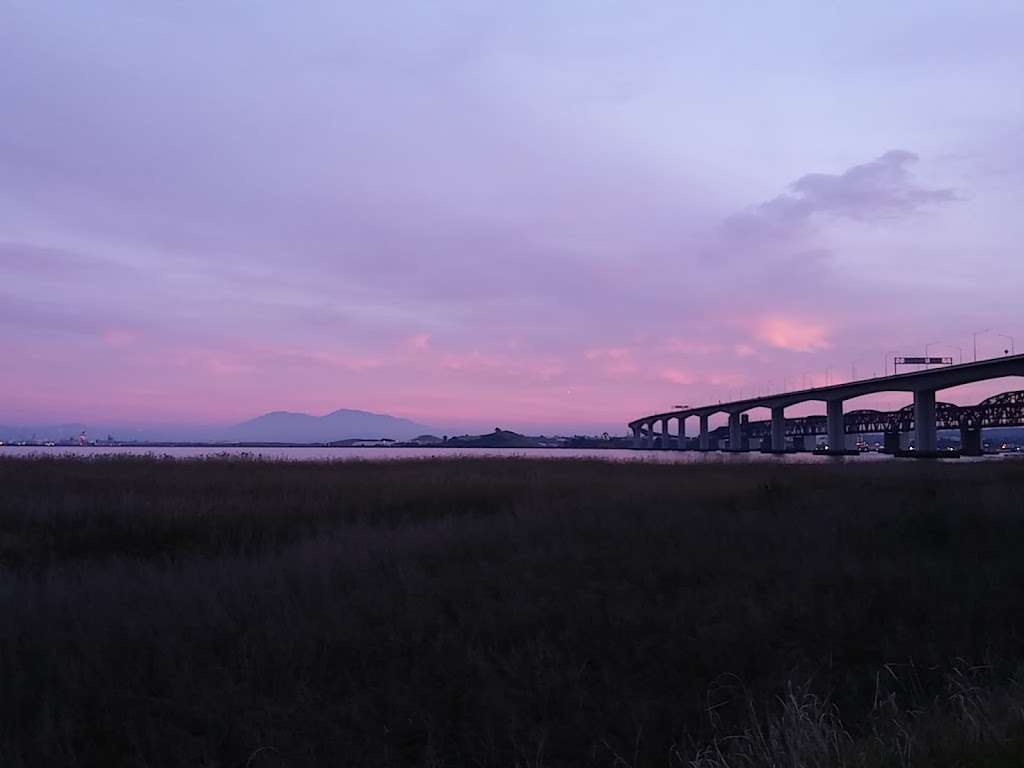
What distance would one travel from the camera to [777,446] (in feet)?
313

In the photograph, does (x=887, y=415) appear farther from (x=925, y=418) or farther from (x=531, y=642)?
(x=531, y=642)

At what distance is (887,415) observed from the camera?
4520 inches

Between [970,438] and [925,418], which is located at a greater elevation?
[925,418]

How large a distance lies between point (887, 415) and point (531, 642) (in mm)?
114843

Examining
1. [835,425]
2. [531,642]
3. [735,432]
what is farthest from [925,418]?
[531,642]

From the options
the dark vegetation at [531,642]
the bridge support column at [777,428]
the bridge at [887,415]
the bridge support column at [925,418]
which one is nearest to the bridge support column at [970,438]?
the bridge at [887,415]

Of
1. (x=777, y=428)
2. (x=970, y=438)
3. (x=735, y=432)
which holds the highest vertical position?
(x=777, y=428)

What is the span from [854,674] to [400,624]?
5.15 m

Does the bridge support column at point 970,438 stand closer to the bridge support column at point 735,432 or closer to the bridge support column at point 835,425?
the bridge support column at point 835,425

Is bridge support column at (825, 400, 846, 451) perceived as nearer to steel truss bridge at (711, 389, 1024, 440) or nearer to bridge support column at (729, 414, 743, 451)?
steel truss bridge at (711, 389, 1024, 440)

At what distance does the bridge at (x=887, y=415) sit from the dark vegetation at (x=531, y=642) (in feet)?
174

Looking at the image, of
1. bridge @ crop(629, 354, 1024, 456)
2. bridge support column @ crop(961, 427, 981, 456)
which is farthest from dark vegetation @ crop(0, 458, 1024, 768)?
bridge support column @ crop(961, 427, 981, 456)

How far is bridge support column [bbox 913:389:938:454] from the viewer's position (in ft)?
225

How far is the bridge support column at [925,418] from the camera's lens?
6862cm
